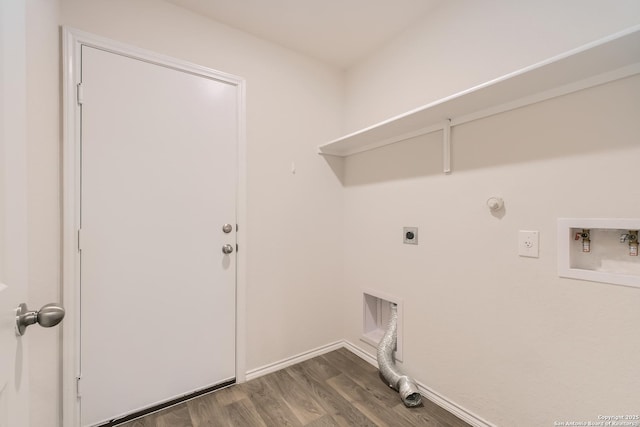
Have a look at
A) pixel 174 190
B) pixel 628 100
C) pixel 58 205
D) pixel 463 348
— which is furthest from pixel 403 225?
pixel 58 205

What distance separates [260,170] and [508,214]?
5.16 feet

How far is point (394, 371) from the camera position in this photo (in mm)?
1837

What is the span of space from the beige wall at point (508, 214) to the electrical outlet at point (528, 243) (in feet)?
0.09

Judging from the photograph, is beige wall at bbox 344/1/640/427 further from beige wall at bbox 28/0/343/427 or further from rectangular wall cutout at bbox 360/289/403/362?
beige wall at bbox 28/0/343/427

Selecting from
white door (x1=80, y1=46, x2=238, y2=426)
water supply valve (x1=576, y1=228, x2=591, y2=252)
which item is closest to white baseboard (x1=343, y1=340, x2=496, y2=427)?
water supply valve (x1=576, y1=228, x2=591, y2=252)

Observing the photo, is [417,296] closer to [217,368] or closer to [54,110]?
[217,368]

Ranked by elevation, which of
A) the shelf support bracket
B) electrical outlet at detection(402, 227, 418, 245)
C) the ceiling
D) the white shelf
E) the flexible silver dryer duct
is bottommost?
the flexible silver dryer duct

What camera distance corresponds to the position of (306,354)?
2.24 metres

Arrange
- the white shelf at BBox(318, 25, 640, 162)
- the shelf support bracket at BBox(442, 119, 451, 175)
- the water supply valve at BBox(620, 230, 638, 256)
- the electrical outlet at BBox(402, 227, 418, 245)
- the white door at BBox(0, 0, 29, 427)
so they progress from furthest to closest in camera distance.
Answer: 1. the electrical outlet at BBox(402, 227, 418, 245)
2. the shelf support bracket at BBox(442, 119, 451, 175)
3. the water supply valve at BBox(620, 230, 638, 256)
4. the white shelf at BBox(318, 25, 640, 162)
5. the white door at BBox(0, 0, 29, 427)

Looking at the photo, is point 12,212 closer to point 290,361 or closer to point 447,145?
point 447,145

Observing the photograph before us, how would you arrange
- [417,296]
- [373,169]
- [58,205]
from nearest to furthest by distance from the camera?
[58,205]
[417,296]
[373,169]

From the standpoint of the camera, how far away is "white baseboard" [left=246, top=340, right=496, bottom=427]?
1540 mm

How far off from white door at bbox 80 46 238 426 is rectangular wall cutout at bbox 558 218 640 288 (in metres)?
1.83

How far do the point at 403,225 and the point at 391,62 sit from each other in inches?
48.1
